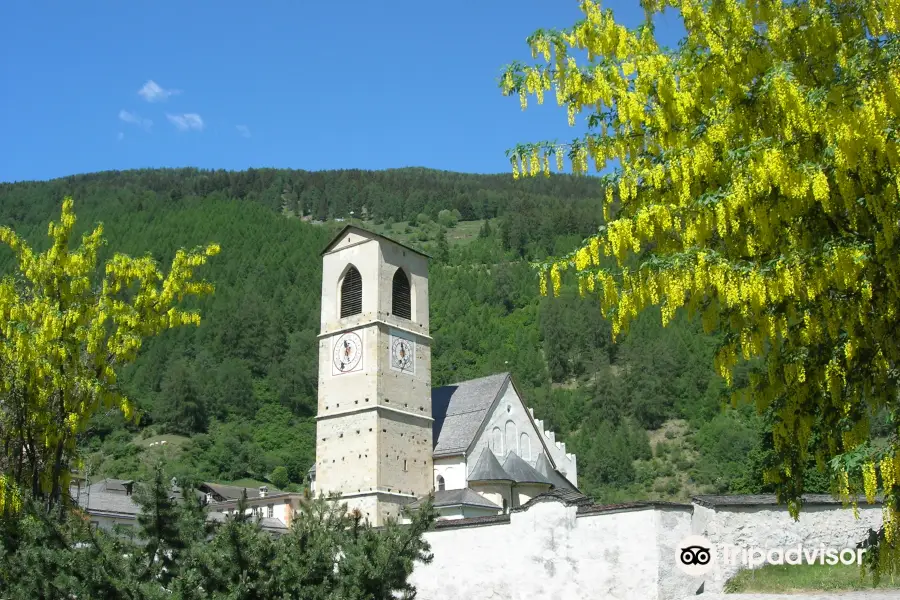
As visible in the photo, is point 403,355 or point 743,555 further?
point 403,355

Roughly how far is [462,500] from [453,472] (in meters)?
3.05

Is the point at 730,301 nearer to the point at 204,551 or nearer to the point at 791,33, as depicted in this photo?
the point at 791,33

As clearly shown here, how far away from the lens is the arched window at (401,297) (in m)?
38.2

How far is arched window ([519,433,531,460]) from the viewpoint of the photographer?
4025cm

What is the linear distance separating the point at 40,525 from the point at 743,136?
9.29 meters

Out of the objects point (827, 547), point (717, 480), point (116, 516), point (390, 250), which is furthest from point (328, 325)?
point (717, 480)

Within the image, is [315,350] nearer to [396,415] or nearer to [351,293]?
[351,293]

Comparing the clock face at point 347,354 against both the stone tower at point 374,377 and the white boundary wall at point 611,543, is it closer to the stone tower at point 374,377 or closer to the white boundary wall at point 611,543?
the stone tower at point 374,377

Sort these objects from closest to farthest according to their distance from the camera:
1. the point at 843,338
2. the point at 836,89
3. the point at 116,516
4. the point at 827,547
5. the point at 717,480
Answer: the point at 836,89 → the point at 843,338 → the point at 827,547 → the point at 116,516 → the point at 717,480

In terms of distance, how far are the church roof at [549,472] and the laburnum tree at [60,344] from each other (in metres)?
25.6

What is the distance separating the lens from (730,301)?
8336 millimetres

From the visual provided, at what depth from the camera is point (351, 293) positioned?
3828 centimetres

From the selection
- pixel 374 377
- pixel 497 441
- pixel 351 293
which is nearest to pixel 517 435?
pixel 497 441

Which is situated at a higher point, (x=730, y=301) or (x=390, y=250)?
(x=390, y=250)
